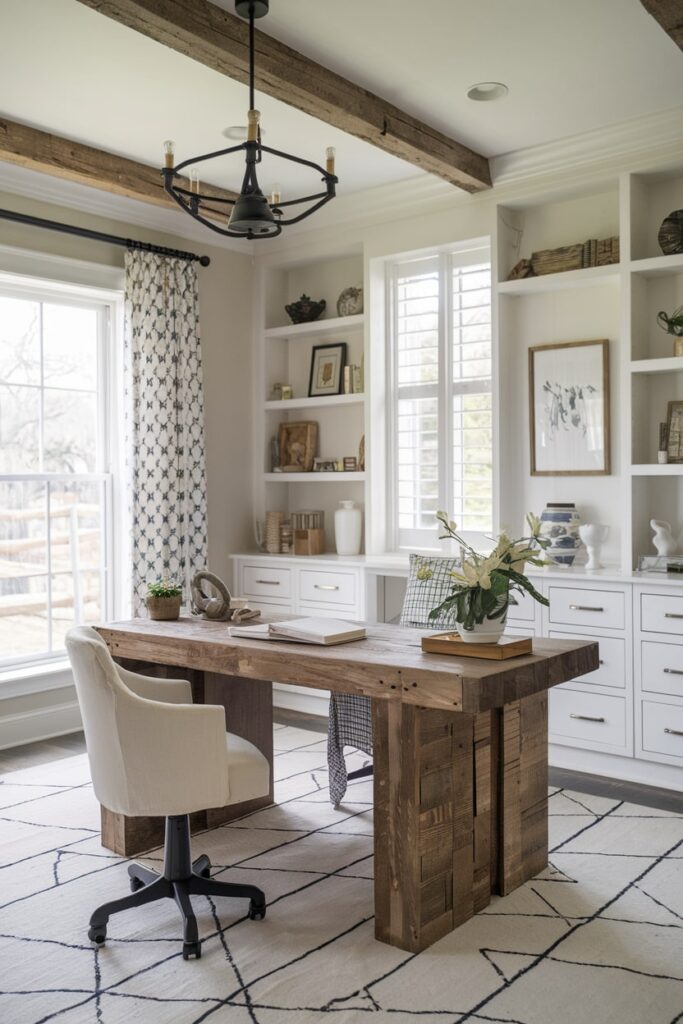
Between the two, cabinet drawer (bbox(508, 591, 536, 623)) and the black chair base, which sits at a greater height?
cabinet drawer (bbox(508, 591, 536, 623))

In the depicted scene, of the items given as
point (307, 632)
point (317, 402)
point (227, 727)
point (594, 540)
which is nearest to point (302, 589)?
point (317, 402)

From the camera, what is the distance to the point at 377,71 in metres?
3.57

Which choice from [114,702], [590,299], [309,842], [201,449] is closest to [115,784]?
[114,702]

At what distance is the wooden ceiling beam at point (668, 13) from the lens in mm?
2760

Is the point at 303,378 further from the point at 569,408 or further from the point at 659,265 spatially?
Answer: the point at 659,265

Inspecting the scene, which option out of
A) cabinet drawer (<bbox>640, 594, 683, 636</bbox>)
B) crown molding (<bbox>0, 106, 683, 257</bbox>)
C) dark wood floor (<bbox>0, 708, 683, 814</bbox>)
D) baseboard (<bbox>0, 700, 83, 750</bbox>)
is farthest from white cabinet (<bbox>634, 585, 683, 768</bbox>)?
baseboard (<bbox>0, 700, 83, 750</bbox>)

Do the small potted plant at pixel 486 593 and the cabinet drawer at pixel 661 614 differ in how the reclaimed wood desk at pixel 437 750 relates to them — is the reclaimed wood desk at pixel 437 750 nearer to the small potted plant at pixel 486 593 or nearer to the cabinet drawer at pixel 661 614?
the small potted plant at pixel 486 593

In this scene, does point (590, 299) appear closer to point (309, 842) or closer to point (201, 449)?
point (201, 449)

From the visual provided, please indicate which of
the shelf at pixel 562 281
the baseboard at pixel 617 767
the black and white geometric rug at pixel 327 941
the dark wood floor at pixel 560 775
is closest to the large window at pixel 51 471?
the dark wood floor at pixel 560 775

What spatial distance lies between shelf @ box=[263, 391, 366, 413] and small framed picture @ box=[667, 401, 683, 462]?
5.71 ft

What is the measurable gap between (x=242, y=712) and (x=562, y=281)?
2.57 metres

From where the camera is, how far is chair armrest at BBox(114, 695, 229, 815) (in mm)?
2457

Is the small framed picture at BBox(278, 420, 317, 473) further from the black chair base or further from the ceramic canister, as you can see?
the black chair base

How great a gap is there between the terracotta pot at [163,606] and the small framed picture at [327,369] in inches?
98.1
